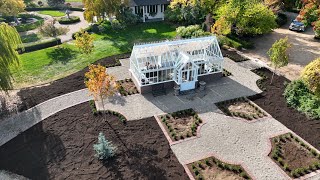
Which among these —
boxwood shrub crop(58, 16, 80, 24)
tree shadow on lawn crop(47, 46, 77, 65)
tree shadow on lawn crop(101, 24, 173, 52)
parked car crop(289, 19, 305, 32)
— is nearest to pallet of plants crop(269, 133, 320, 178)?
tree shadow on lawn crop(101, 24, 173, 52)

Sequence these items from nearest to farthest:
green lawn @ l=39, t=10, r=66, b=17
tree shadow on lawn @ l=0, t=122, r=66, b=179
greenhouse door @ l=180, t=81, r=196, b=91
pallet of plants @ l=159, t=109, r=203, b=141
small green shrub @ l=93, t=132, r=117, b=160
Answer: tree shadow on lawn @ l=0, t=122, r=66, b=179
small green shrub @ l=93, t=132, r=117, b=160
pallet of plants @ l=159, t=109, r=203, b=141
greenhouse door @ l=180, t=81, r=196, b=91
green lawn @ l=39, t=10, r=66, b=17

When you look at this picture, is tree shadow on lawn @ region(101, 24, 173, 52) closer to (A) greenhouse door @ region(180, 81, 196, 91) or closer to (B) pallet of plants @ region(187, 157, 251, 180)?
(A) greenhouse door @ region(180, 81, 196, 91)

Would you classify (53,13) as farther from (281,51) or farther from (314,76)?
(314,76)

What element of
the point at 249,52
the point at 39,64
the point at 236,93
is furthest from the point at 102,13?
the point at 236,93

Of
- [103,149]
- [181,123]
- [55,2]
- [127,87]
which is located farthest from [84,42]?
[55,2]

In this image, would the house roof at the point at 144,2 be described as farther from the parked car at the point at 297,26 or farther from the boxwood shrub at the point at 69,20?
the parked car at the point at 297,26

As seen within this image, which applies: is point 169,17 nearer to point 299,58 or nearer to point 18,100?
point 299,58
